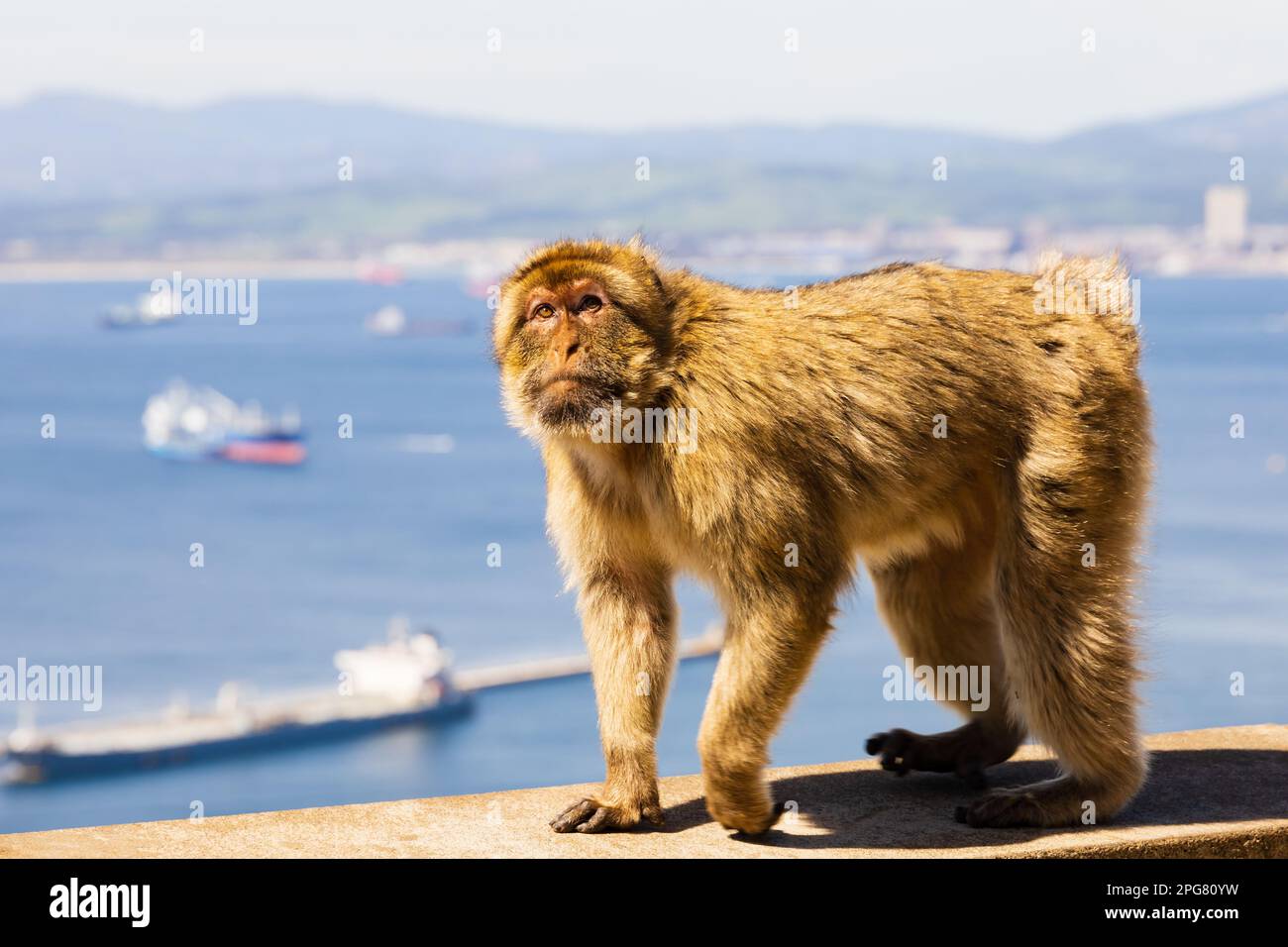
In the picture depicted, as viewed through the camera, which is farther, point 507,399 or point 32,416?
point 32,416

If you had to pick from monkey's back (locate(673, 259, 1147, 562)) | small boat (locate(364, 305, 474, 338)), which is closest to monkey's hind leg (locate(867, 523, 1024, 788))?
monkey's back (locate(673, 259, 1147, 562))

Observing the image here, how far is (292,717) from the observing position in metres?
60.6

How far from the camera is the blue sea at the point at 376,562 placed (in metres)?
57.3

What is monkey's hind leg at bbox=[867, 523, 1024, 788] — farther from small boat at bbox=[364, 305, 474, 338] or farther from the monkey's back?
small boat at bbox=[364, 305, 474, 338]

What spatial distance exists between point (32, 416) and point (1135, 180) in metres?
85.6

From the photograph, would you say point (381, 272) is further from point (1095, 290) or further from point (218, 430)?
point (1095, 290)

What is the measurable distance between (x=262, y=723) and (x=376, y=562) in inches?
975

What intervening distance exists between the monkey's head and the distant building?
9750 cm

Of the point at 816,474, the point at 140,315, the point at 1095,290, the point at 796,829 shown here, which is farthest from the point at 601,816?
the point at 140,315

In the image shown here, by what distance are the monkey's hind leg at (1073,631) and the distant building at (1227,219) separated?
3817 inches

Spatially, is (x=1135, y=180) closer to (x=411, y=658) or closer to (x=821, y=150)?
(x=821, y=150)

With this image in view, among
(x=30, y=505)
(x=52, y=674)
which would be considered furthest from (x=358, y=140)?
(x=52, y=674)

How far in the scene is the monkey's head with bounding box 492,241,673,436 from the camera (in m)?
3.62

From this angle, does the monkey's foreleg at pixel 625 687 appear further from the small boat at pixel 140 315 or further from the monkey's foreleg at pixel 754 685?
the small boat at pixel 140 315
